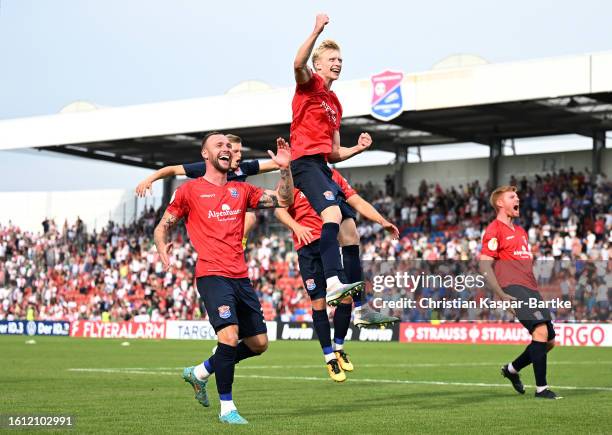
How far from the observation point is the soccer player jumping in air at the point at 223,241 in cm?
966

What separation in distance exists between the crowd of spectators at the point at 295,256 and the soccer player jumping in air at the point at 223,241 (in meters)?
20.7

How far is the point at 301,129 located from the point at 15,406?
13.4ft

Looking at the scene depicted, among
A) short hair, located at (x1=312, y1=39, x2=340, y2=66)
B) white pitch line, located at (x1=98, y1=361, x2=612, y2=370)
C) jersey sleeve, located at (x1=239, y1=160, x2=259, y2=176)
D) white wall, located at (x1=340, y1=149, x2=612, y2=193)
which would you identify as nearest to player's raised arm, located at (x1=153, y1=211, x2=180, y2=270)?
jersey sleeve, located at (x1=239, y1=160, x2=259, y2=176)

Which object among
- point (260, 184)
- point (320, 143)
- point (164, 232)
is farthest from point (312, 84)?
point (260, 184)

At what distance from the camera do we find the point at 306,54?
1006 centimetres

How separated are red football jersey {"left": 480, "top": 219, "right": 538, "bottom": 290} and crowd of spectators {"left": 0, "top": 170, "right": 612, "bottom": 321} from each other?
1672 centimetres

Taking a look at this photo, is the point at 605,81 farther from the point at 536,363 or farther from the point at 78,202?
the point at 78,202

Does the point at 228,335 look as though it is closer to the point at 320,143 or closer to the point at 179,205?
the point at 179,205

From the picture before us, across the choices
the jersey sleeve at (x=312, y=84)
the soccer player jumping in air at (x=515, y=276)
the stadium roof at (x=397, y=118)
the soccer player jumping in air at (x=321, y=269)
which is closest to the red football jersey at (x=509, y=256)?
the soccer player jumping in air at (x=515, y=276)

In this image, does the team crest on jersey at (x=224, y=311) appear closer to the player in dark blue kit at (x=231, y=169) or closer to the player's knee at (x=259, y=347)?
the player's knee at (x=259, y=347)

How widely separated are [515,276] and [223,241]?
181 inches

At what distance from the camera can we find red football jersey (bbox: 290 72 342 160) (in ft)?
36.0

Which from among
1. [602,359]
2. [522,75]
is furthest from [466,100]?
[602,359]

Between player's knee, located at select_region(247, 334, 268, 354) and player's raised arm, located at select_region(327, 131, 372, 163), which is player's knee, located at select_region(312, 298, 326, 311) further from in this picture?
player's knee, located at select_region(247, 334, 268, 354)
